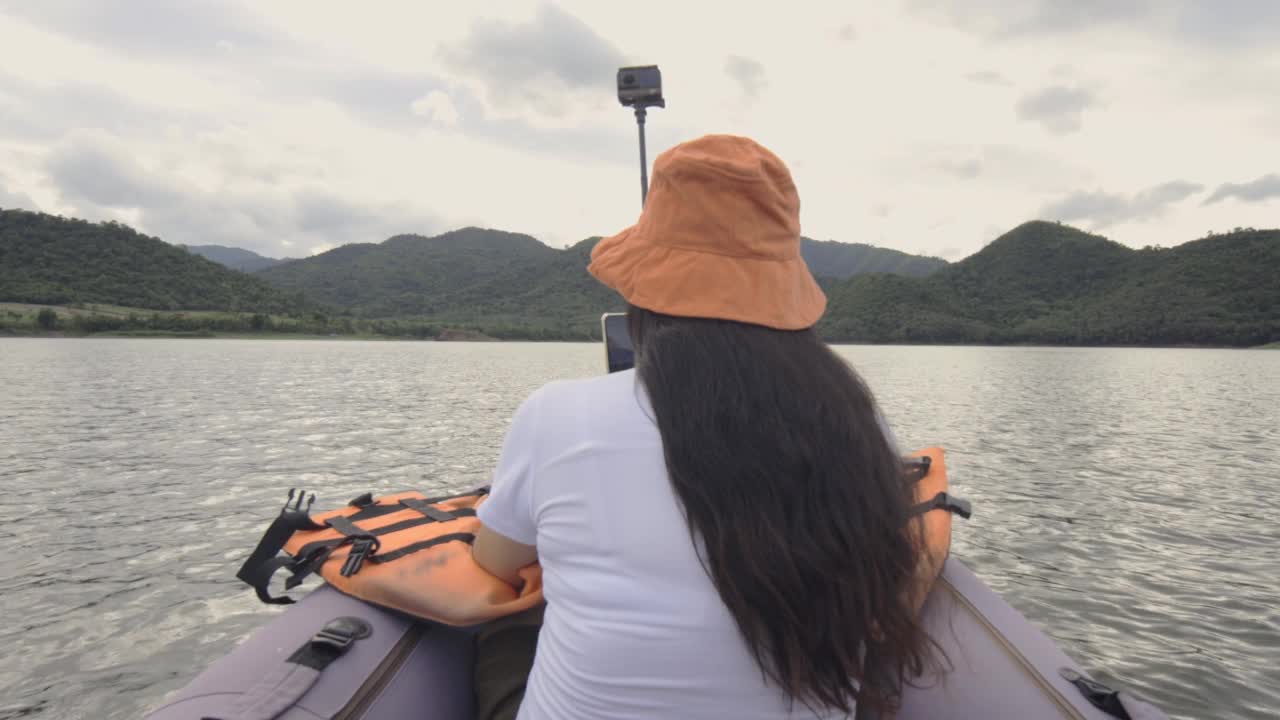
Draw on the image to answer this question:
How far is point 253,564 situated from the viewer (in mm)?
2145

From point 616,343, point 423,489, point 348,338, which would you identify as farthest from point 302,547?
point 348,338

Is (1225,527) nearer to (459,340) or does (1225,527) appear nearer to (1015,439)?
(1015,439)

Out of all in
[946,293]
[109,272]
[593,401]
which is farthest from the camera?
[946,293]

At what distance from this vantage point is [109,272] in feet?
324

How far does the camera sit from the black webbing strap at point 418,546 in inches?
91.6

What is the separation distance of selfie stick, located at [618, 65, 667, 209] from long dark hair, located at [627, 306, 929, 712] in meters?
1.98

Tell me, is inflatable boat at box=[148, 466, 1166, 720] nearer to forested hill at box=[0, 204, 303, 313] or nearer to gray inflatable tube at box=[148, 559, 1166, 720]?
gray inflatable tube at box=[148, 559, 1166, 720]

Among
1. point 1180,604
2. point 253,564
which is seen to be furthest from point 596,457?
point 1180,604

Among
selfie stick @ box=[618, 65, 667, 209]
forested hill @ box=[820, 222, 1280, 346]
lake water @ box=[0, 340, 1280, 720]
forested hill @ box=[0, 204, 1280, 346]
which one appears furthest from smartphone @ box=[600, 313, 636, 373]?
forested hill @ box=[820, 222, 1280, 346]

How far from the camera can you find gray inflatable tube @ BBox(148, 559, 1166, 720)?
5.87 ft

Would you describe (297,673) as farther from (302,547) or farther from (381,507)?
(381,507)

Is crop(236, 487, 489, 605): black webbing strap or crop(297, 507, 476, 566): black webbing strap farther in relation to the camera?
crop(297, 507, 476, 566): black webbing strap

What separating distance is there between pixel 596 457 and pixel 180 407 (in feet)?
60.6

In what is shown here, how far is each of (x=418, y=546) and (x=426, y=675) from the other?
1.41 feet
